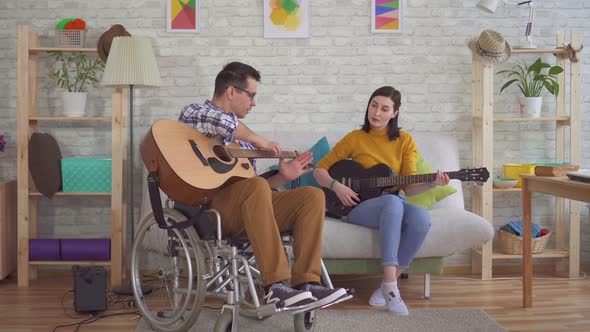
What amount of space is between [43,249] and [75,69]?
3.56 feet

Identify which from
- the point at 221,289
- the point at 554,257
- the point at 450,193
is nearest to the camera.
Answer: the point at 221,289

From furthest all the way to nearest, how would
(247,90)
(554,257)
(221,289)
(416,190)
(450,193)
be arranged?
1. (554,257)
2. (450,193)
3. (416,190)
4. (247,90)
5. (221,289)

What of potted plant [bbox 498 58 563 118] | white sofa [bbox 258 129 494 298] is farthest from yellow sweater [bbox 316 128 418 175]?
potted plant [bbox 498 58 563 118]

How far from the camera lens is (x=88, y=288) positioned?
10.2 ft

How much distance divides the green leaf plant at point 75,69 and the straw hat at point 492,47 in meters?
2.17

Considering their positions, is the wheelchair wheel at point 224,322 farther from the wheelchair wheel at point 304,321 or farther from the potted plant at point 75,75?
the potted plant at point 75,75

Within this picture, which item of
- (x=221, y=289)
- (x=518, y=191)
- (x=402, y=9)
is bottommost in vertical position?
(x=221, y=289)

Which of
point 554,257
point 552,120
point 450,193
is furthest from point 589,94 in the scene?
point 450,193

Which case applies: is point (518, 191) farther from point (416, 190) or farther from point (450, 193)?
point (416, 190)

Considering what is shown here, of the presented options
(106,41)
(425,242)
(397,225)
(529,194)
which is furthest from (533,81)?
(106,41)

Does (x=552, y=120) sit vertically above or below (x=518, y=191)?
above

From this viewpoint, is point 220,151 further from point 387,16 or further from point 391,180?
point 387,16

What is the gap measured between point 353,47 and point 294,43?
36 cm

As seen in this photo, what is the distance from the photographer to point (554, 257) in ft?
13.1
